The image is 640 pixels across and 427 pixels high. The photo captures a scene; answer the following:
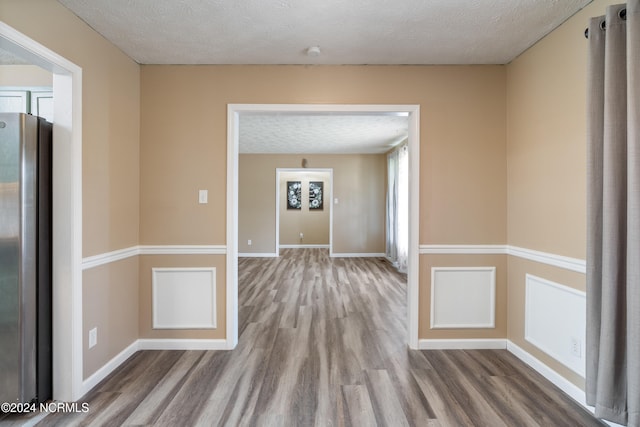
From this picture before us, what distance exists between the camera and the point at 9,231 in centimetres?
173

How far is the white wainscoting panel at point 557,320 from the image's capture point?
194 centimetres

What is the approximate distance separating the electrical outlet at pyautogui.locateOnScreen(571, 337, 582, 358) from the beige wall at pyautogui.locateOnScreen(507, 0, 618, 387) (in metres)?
0.14

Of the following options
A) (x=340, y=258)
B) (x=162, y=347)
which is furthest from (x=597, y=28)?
(x=340, y=258)

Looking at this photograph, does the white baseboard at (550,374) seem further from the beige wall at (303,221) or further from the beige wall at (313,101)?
the beige wall at (303,221)

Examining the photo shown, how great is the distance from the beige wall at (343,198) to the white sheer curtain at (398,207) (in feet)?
1.69

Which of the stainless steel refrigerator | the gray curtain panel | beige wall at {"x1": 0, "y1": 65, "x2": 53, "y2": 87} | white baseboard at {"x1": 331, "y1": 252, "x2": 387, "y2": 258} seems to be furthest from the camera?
white baseboard at {"x1": 331, "y1": 252, "x2": 387, "y2": 258}

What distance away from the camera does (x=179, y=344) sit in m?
2.64

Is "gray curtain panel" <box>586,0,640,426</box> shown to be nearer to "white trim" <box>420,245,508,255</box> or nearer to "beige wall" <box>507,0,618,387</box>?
"beige wall" <box>507,0,618,387</box>

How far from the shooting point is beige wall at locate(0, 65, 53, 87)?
2305mm

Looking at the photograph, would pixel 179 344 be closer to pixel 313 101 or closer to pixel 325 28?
pixel 313 101

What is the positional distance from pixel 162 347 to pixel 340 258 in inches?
196

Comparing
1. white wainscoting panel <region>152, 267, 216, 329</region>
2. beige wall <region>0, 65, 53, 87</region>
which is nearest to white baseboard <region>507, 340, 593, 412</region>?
white wainscoting panel <region>152, 267, 216, 329</region>

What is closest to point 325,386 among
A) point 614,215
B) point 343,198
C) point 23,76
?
point 614,215

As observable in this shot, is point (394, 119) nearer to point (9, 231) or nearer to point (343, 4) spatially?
point (343, 4)
